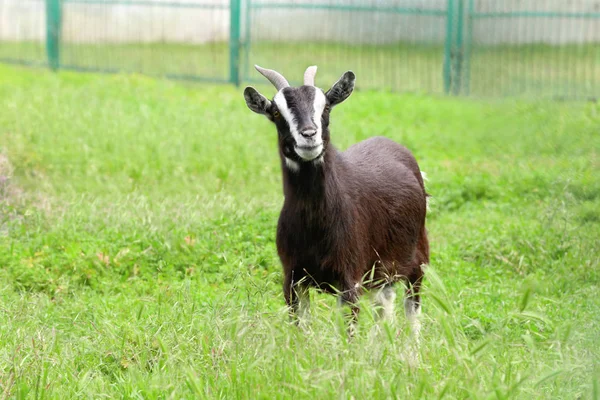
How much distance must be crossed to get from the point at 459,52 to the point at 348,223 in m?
12.2

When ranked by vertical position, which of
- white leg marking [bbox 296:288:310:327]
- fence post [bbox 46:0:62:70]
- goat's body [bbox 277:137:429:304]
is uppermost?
fence post [bbox 46:0:62:70]

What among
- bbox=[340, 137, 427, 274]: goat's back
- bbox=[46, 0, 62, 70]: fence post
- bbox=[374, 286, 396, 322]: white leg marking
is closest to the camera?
bbox=[340, 137, 427, 274]: goat's back

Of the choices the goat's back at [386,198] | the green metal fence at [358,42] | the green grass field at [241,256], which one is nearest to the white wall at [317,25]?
the green metal fence at [358,42]

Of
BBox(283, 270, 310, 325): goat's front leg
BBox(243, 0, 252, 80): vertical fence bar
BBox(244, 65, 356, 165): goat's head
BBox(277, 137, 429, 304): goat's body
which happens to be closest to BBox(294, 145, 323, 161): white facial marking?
BBox(244, 65, 356, 165): goat's head

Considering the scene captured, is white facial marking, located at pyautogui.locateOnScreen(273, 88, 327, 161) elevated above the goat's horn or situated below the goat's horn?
below

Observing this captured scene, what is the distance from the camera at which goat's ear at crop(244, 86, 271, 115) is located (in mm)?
5645

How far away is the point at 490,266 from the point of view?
7676 mm

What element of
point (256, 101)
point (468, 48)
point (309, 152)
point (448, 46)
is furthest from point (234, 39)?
point (309, 152)

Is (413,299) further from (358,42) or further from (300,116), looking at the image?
(358,42)

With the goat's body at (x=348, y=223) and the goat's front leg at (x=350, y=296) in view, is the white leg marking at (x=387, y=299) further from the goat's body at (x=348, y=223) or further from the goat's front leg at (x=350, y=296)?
the goat's front leg at (x=350, y=296)

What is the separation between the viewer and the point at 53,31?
19422 mm

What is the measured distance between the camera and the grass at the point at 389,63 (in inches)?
652

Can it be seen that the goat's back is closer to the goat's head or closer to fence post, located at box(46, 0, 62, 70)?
the goat's head

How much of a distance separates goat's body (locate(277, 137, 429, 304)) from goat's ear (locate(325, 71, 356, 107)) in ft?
1.04
